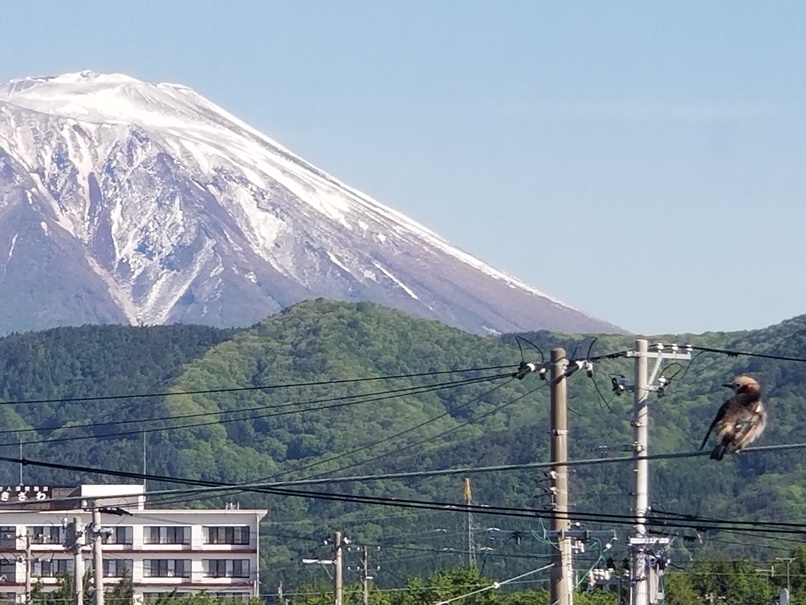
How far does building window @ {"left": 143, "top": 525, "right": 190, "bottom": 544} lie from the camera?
133000mm

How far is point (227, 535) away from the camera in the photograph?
134m

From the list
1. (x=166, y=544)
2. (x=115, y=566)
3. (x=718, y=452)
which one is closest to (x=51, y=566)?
(x=115, y=566)

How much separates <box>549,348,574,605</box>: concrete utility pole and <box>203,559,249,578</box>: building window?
10036 centimetres

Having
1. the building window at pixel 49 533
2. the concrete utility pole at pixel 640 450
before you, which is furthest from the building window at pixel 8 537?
the concrete utility pole at pixel 640 450

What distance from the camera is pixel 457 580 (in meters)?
84.9

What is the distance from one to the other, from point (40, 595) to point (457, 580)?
1697 centimetres

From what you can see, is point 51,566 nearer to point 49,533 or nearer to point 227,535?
point 49,533

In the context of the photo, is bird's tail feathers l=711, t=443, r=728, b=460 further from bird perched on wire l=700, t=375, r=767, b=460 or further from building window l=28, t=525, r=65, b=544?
building window l=28, t=525, r=65, b=544

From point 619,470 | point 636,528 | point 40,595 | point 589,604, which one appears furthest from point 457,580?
point 619,470

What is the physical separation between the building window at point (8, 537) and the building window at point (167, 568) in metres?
8.25

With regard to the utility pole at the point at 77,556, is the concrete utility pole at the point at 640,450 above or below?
above

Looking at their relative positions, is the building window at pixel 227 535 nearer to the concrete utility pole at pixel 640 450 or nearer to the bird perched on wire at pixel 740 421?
the concrete utility pole at pixel 640 450

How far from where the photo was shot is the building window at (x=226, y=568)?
132 m

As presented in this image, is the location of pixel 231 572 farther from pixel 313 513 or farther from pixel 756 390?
pixel 756 390
